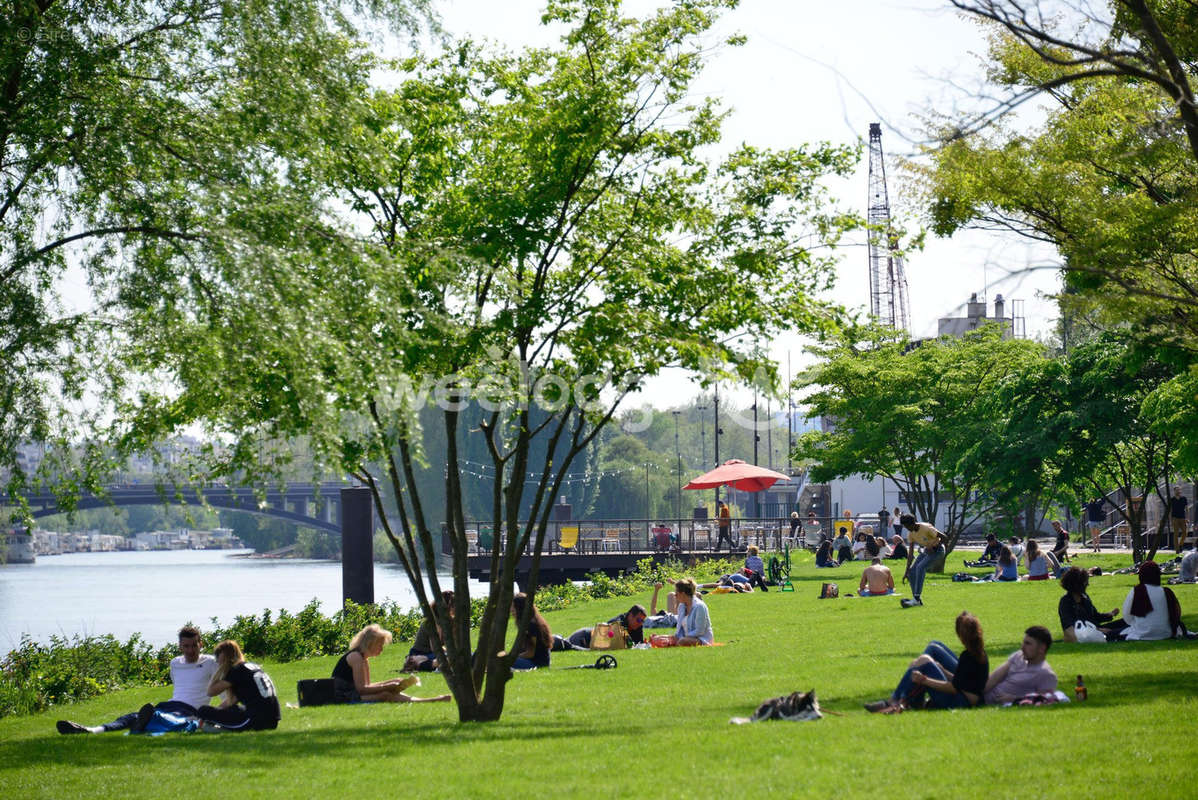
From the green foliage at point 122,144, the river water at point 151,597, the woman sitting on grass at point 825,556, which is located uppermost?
the green foliage at point 122,144

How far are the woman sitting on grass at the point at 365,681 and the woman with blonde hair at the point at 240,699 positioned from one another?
6.35 ft

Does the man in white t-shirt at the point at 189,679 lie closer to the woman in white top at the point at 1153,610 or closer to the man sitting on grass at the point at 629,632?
the man sitting on grass at the point at 629,632

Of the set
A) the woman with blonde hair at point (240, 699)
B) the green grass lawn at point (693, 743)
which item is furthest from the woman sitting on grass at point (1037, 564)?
the woman with blonde hair at point (240, 699)

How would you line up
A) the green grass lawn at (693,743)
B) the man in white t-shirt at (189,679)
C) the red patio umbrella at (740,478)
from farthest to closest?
1. the red patio umbrella at (740,478)
2. the man in white t-shirt at (189,679)
3. the green grass lawn at (693,743)

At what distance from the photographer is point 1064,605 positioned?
16422 millimetres

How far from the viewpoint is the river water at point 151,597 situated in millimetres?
45594

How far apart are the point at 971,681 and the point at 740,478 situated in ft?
101

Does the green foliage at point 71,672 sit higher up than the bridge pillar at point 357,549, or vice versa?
the bridge pillar at point 357,549

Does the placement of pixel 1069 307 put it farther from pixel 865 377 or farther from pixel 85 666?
pixel 865 377

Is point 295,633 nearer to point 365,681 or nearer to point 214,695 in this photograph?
point 365,681

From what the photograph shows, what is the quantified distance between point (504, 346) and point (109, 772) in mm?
5144

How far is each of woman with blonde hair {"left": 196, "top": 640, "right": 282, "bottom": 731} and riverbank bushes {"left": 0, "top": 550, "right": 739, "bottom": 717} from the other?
18.9 ft

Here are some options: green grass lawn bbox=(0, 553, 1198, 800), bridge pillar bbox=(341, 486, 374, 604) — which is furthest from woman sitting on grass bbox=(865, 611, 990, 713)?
bridge pillar bbox=(341, 486, 374, 604)

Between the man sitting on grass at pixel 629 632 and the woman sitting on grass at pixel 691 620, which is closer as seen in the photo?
the woman sitting on grass at pixel 691 620
